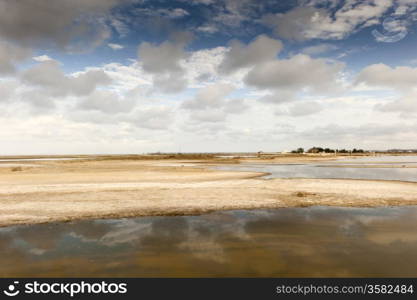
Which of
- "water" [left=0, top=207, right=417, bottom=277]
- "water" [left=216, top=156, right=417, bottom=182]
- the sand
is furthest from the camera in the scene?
"water" [left=216, top=156, right=417, bottom=182]

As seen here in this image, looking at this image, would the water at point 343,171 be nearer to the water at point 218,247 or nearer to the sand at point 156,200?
the sand at point 156,200

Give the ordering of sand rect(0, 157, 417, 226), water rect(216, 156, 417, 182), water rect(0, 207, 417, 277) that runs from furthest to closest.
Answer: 1. water rect(216, 156, 417, 182)
2. sand rect(0, 157, 417, 226)
3. water rect(0, 207, 417, 277)

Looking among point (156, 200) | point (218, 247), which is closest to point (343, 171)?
point (156, 200)

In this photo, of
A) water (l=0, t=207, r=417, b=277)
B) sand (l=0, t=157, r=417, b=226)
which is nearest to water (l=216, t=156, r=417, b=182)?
sand (l=0, t=157, r=417, b=226)

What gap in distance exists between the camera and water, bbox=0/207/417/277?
8.79m

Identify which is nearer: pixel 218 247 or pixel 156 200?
pixel 218 247

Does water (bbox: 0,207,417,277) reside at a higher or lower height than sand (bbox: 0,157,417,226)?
lower

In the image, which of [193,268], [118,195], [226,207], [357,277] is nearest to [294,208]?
[226,207]

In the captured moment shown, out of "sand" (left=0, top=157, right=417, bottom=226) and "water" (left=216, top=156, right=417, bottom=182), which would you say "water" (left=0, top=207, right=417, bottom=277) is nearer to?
"sand" (left=0, top=157, right=417, bottom=226)

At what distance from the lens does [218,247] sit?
1082cm

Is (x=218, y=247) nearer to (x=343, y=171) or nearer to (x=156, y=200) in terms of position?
(x=156, y=200)

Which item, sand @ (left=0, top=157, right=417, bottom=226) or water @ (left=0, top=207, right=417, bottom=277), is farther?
sand @ (left=0, top=157, right=417, bottom=226)

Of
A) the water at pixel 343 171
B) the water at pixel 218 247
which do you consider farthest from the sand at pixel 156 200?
the water at pixel 343 171

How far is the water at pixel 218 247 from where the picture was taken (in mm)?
8789
